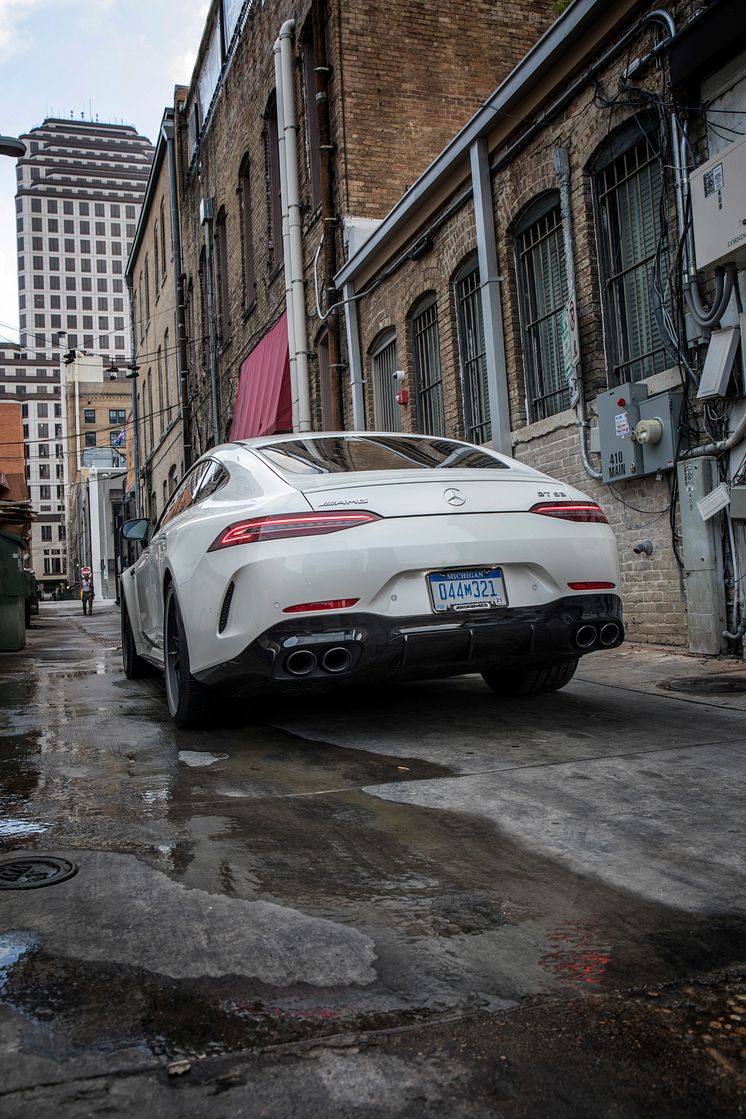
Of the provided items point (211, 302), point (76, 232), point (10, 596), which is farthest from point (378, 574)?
point (76, 232)

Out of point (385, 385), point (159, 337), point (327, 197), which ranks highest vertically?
point (159, 337)

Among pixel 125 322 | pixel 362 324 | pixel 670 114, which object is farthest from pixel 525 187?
pixel 125 322

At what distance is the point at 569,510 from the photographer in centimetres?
450

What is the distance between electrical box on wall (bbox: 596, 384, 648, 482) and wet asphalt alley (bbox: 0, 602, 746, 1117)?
3.69 meters

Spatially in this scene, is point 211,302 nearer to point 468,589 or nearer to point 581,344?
point 581,344

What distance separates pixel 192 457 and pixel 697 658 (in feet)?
72.8

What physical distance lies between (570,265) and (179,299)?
69.4 ft

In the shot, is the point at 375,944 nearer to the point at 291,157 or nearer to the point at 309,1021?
the point at 309,1021

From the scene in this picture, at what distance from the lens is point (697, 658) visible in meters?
6.84

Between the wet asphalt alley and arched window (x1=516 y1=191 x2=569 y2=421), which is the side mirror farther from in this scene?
arched window (x1=516 y1=191 x2=569 y2=421)

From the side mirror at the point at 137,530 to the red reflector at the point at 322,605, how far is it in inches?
136

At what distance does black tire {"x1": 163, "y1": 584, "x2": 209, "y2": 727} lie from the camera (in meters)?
4.63

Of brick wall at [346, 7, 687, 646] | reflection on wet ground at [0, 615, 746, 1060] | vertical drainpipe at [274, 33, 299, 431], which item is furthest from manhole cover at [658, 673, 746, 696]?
vertical drainpipe at [274, 33, 299, 431]

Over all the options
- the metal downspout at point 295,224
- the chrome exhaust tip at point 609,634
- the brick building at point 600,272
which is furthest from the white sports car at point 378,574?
the metal downspout at point 295,224
